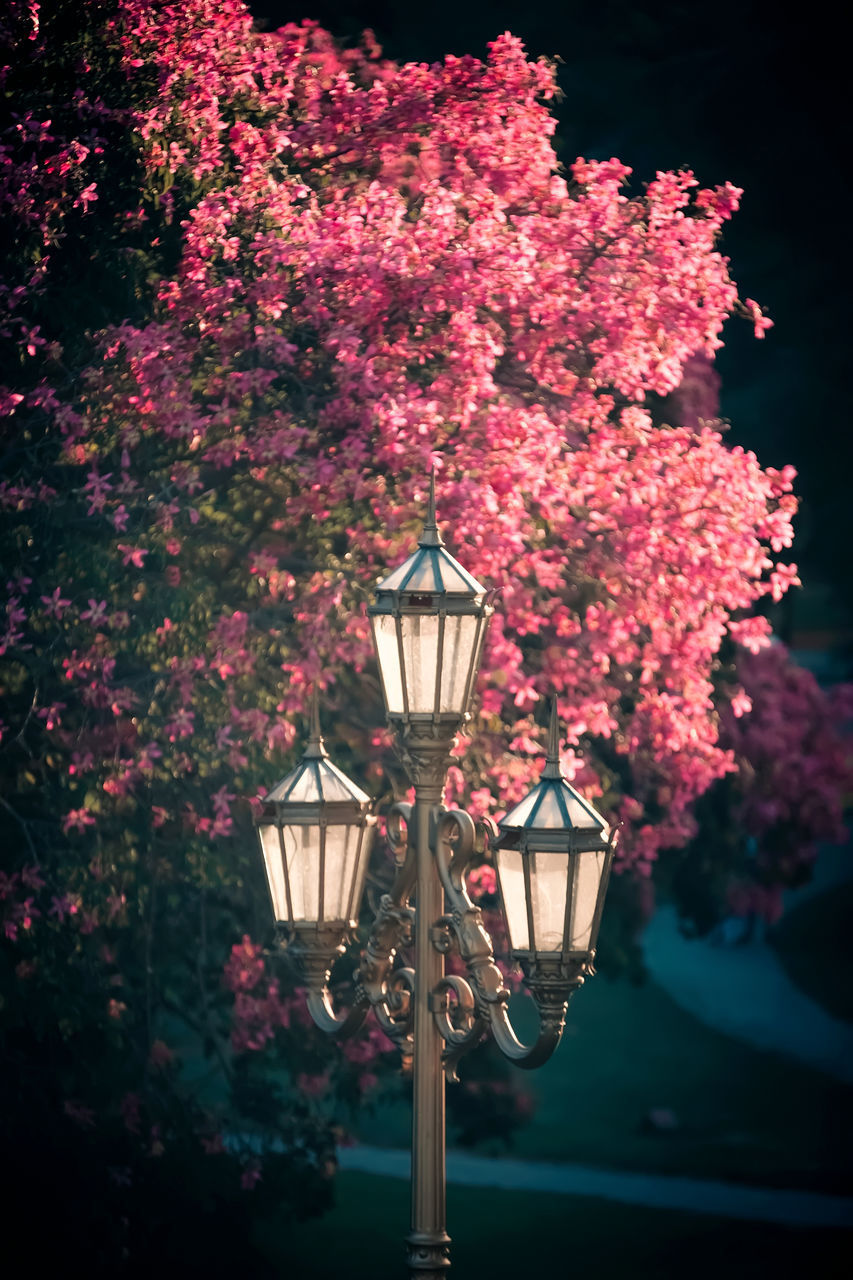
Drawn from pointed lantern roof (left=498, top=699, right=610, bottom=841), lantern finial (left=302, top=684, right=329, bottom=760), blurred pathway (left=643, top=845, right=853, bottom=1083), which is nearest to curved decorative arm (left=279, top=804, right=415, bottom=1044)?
lantern finial (left=302, top=684, right=329, bottom=760)

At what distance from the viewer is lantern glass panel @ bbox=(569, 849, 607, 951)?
9.30 feet

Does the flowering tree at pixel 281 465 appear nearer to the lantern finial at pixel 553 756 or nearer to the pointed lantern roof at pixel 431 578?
the pointed lantern roof at pixel 431 578

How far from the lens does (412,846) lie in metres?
3.08

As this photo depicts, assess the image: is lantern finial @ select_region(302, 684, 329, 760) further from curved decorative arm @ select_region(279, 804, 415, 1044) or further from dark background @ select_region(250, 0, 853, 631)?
dark background @ select_region(250, 0, 853, 631)

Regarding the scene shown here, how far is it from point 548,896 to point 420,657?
499 mm

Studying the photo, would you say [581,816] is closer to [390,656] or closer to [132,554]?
[390,656]

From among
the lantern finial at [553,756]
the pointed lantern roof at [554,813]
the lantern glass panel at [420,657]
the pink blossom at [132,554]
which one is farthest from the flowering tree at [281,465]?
the pointed lantern roof at [554,813]

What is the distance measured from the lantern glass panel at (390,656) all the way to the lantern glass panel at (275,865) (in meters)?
0.34

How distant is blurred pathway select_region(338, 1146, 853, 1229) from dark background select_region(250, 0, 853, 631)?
6.99 feet

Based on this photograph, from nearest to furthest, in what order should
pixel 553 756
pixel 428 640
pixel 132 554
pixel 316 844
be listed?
pixel 553 756, pixel 428 640, pixel 316 844, pixel 132 554

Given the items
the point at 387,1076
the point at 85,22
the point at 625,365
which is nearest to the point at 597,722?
the point at 625,365

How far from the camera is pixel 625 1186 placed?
21.6 ft

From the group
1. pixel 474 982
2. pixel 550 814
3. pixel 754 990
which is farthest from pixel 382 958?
pixel 754 990

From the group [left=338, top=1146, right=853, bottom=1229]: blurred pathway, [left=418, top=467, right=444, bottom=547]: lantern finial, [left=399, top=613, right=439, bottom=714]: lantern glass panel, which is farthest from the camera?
[left=338, top=1146, right=853, bottom=1229]: blurred pathway
